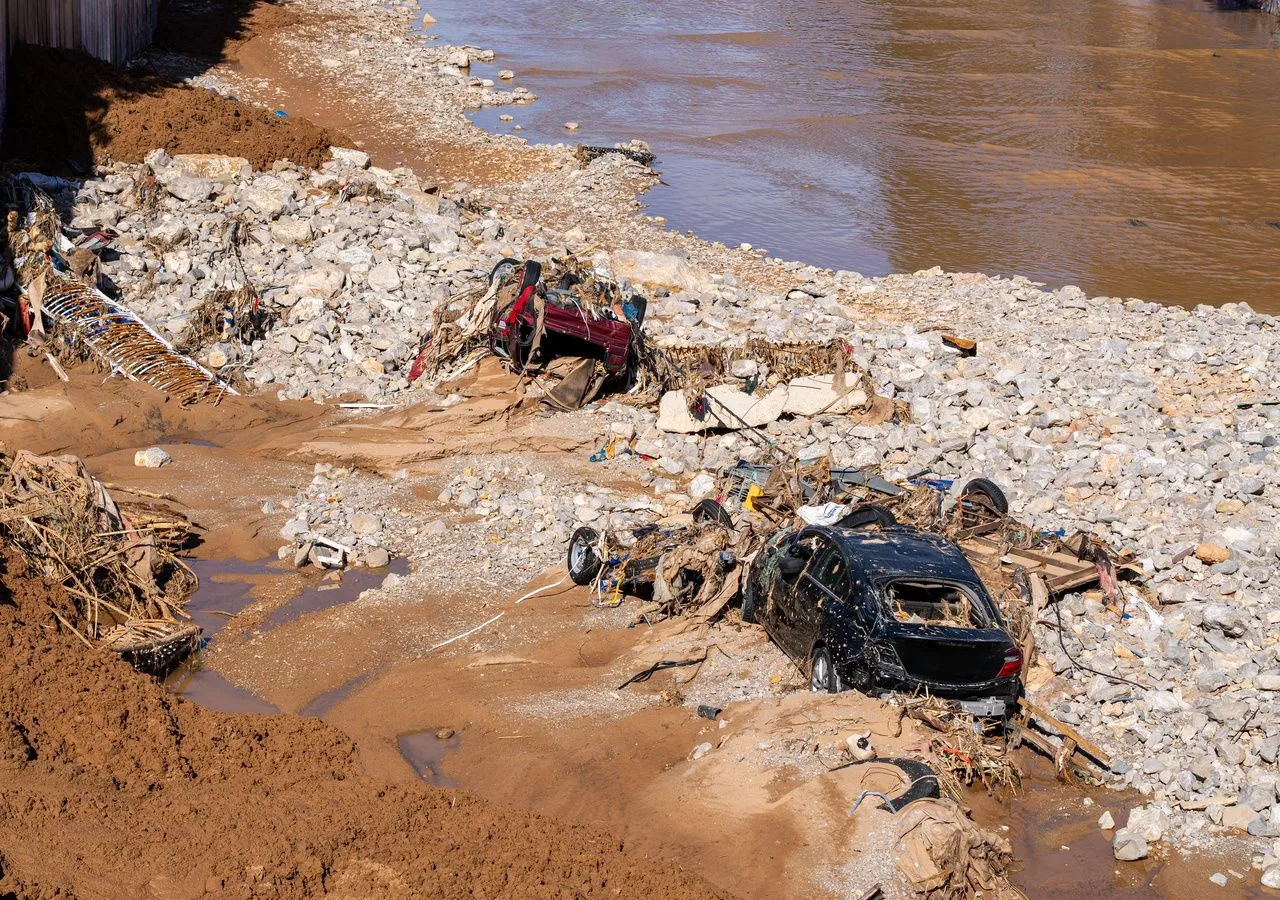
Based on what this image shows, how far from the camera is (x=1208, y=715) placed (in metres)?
9.87

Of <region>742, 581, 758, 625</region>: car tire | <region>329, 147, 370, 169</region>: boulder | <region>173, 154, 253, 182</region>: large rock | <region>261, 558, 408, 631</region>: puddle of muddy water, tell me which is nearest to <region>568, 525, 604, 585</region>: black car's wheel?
<region>742, 581, 758, 625</region>: car tire

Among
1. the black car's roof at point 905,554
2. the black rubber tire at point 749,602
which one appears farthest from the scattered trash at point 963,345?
the black rubber tire at point 749,602

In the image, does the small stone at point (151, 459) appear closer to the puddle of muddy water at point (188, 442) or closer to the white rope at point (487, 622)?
the puddle of muddy water at point (188, 442)

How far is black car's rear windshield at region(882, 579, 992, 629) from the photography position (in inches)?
387

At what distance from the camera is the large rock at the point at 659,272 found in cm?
2030

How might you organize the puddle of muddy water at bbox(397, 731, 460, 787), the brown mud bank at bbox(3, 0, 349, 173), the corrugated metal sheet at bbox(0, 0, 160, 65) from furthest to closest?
1. the corrugated metal sheet at bbox(0, 0, 160, 65)
2. the brown mud bank at bbox(3, 0, 349, 173)
3. the puddle of muddy water at bbox(397, 731, 460, 787)

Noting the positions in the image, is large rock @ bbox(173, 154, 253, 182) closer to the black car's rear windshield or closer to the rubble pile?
the rubble pile

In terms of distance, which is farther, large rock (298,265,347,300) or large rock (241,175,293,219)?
large rock (241,175,293,219)

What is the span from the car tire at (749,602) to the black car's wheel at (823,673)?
131cm

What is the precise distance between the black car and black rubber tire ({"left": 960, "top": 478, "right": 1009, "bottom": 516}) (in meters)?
2.05

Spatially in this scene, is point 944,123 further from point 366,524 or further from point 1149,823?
point 1149,823

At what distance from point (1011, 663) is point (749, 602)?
9.19 ft

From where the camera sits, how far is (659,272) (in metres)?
20.5

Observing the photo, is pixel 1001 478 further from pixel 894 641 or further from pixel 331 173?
pixel 331 173
